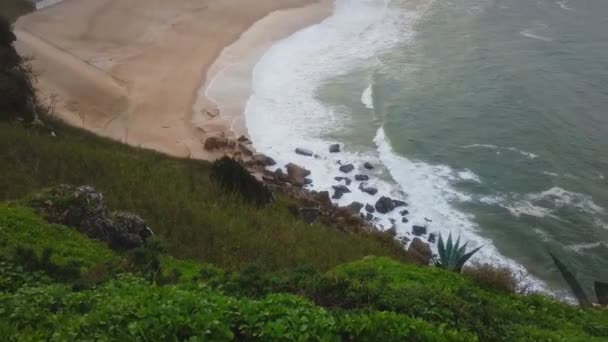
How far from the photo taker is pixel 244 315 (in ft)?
24.7

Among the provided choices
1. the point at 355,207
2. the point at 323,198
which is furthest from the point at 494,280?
the point at 323,198

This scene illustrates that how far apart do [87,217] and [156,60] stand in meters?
24.0

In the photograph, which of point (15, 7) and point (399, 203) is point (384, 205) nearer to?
point (399, 203)

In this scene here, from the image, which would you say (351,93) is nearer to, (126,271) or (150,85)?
(150,85)

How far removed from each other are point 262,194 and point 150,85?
1442 centimetres

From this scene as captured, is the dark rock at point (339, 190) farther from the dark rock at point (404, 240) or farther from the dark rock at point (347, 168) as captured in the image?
the dark rock at point (404, 240)

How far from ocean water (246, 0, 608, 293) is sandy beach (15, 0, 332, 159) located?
1.73 metres

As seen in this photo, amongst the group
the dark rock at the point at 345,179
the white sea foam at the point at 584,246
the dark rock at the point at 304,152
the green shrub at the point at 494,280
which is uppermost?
the green shrub at the point at 494,280

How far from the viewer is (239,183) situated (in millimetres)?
20844

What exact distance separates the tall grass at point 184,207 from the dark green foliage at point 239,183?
377 mm

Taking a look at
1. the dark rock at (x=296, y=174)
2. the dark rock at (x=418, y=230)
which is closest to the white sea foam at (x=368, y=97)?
the dark rock at (x=296, y=174)

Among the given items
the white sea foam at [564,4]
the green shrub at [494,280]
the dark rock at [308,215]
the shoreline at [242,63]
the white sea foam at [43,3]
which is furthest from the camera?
the white sea foam at [564,4]

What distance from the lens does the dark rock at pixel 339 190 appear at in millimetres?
25125

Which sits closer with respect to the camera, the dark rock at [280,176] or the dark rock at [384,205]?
the dark rock at [384,205]
